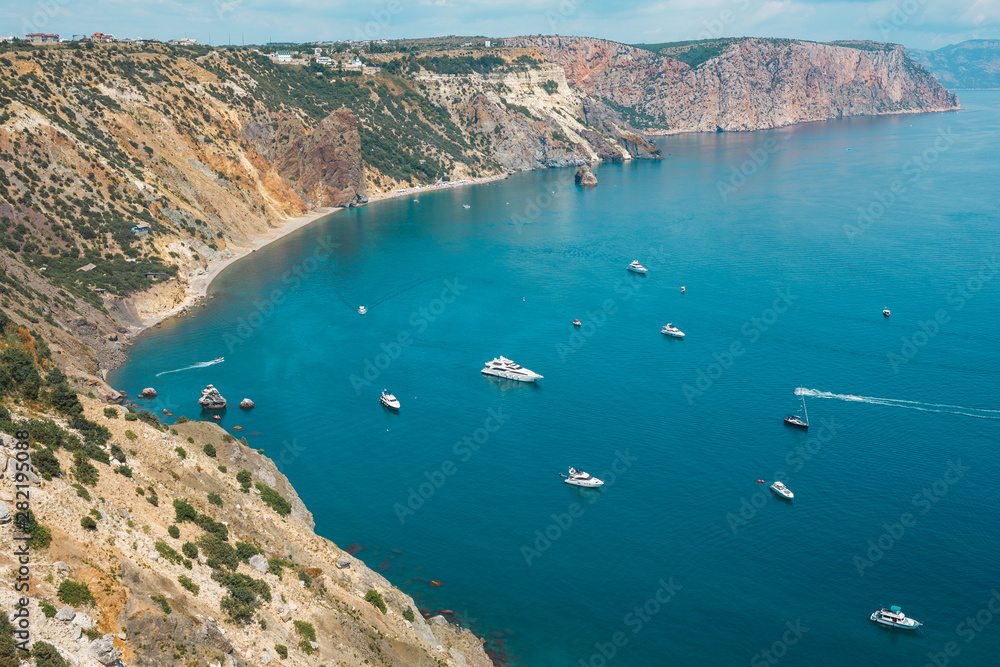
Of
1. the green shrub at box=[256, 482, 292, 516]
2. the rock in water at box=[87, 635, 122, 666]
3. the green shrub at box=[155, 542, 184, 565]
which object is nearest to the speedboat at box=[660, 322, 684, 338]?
the green shrub at box=[256, 482, 292, 516]

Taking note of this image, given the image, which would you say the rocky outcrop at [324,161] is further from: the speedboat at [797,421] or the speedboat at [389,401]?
the speedboat at [797,421]

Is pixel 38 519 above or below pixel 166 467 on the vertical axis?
above

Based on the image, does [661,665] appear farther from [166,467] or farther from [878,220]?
[878,220]

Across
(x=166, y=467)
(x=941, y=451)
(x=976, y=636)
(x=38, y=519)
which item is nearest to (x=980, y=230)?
(x=941, y=451)

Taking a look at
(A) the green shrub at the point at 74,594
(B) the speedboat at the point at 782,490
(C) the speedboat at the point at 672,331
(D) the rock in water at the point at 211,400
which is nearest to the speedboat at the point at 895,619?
(B) the speedboat at the point at 782,490

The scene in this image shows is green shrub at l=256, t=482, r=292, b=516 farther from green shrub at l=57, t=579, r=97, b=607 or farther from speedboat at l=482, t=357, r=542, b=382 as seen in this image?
speedboat at l=482, t=357, r=542, b=382

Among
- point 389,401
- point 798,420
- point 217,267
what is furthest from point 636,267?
point 217,267
